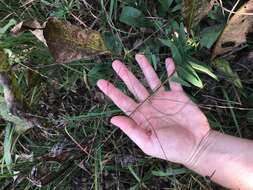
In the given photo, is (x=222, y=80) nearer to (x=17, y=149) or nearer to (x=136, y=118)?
(x=136, y=118)

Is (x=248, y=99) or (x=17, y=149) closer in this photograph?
(x=248, y=99)

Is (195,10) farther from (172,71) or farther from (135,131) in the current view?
(135,131)

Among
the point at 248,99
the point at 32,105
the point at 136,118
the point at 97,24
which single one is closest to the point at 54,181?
the point at 32,105

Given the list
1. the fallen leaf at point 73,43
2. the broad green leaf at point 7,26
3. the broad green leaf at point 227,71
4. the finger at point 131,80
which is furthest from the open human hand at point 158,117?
the broad green leaf at point 7,26

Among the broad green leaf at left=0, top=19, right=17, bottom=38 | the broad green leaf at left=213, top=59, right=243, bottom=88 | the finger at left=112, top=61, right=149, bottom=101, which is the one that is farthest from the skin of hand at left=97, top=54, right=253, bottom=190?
the broad green leaf at left=0, top=19, right=17, bottom=38

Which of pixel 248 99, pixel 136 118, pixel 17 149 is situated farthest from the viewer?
pixel 17 149

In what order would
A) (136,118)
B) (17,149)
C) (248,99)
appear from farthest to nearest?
1. (17,149)
2. (248,99)
3. (136,118)

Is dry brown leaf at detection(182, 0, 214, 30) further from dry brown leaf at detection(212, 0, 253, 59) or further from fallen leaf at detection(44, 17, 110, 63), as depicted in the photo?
fallen leaf at detection(44, 17, 110, 63)
